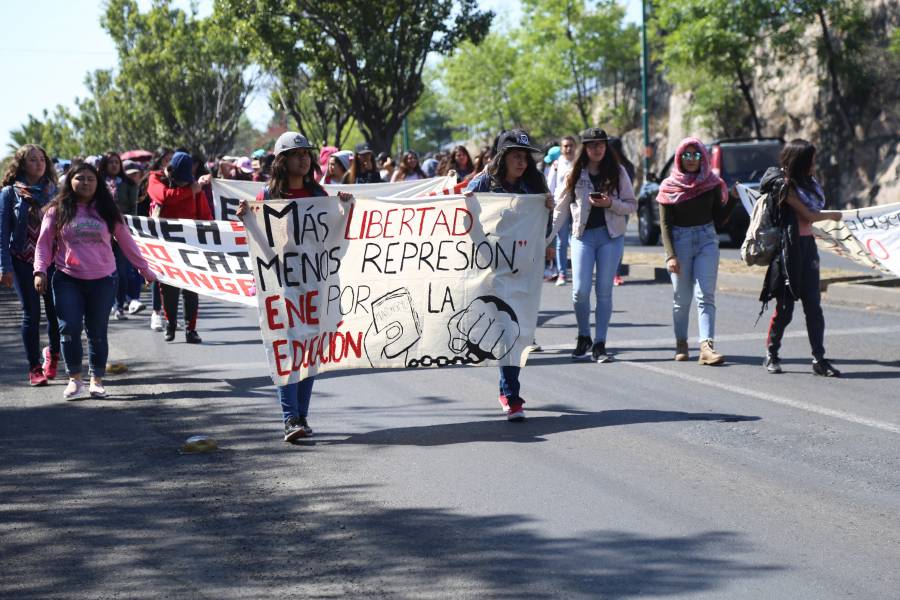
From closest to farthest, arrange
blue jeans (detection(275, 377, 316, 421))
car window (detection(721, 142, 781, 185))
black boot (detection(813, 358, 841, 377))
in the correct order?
blue jeans (detection(275, 377, 316, 421)) → black boot (detection(813, 358, 841, 377)) → car window (detection(721, 142, 781, 185))

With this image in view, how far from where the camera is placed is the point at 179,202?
38.2ft

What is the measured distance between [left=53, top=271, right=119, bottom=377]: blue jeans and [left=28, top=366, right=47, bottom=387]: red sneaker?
86cm

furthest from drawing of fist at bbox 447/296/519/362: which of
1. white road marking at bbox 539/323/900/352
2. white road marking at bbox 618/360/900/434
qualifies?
white road marking at bbox 539/323/900/352

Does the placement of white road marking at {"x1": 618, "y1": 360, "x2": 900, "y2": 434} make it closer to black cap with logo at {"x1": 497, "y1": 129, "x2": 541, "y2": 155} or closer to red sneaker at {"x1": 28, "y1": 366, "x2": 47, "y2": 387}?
black cap with logo at {"x1": 497, "y1": 129, "x2": 541, "y2": 155}

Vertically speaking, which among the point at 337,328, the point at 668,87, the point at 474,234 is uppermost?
the point at 668,87

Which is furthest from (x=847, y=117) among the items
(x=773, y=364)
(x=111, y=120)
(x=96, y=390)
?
(x=111, y=120)

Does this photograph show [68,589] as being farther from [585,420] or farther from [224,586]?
[585,420]

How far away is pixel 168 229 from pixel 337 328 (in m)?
4.07

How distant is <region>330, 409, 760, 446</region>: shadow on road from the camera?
7133 millimetres

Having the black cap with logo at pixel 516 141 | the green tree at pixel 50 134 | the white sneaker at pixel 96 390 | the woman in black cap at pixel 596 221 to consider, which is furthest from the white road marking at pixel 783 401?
the green tree at pixel 50 134

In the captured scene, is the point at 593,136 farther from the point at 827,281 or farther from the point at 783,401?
the point at 827,281

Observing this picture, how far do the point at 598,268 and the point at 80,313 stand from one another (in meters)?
4.17

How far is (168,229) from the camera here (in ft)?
36.3

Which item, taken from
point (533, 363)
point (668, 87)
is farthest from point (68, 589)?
point (668, 87)
